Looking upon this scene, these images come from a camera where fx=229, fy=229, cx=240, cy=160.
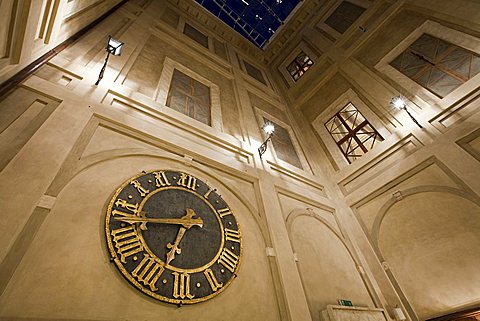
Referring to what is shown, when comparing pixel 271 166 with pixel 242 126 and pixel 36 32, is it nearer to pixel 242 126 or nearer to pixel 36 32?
pixel 242 126

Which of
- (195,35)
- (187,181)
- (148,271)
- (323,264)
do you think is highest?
(195,35)

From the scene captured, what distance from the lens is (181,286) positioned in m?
2.45

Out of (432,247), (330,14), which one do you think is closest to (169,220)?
(432,247)

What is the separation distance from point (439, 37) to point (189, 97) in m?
6.67

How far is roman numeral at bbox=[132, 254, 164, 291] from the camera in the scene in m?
2.29

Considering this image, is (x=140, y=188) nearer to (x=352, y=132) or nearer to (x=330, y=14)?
(x=352, y=132)

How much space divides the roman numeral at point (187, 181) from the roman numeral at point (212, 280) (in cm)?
119

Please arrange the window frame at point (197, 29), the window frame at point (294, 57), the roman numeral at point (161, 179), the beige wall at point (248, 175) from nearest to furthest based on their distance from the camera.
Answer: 1. the beige wall at point (248, 175)
2. the roman numeral at point (161, 179)
3. the window frame at point (197, 29)
4. the window frame at point (294, 57)

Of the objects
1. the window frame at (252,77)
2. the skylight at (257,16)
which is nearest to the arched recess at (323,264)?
the window frame at (252,77)

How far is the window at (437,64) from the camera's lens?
5.18 m

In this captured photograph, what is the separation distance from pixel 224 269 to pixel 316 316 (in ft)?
5.50

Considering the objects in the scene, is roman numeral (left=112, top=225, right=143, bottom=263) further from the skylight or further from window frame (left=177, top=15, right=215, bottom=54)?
the skylight

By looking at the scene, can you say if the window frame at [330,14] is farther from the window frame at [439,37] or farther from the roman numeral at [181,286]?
the roman numeral at [181,286]

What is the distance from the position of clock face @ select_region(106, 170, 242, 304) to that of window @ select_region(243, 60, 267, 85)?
307 inches
